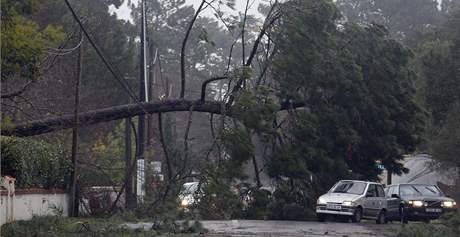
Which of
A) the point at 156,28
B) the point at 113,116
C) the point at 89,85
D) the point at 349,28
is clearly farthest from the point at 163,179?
the point at 156,28

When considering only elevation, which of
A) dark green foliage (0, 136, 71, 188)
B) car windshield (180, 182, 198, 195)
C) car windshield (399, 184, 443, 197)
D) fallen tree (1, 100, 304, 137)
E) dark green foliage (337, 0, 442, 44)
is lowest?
car windshield (399, 184, 443, 197)

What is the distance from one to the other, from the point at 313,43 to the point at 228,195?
8.24m

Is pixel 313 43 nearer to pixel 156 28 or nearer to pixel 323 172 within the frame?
pixel 323 172

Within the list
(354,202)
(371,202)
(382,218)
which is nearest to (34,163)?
(354,202)

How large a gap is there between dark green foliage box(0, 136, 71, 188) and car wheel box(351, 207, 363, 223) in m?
10.0

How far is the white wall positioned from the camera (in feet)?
71.5

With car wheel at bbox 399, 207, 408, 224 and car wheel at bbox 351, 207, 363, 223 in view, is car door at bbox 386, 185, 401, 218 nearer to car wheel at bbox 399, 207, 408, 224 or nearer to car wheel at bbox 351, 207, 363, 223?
car wheel at bbox 399, 207, 408, 224

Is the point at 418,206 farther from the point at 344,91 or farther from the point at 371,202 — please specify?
the point at 344,91

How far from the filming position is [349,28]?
36781 millimetres

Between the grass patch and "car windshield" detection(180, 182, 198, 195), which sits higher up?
"car windshield" detection(180, 182, 198, 195)

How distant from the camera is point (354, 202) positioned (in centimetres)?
3003

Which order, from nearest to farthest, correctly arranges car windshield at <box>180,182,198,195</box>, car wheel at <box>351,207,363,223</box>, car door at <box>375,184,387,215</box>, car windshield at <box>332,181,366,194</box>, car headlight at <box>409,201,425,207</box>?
car windshield at <box>180,182,198,195</box>
car wheel at <box>351,207,363,223</box>
car windshield at <box>332,181,366,194</box>
car door at <box>375,184,387,215</box>
car headlight at <box>409,201,425,207</box>

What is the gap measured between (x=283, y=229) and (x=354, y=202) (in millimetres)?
5467

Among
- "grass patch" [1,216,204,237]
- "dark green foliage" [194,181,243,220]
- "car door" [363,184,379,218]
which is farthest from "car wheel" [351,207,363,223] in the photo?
"grass patch" [1,216,204,237]
